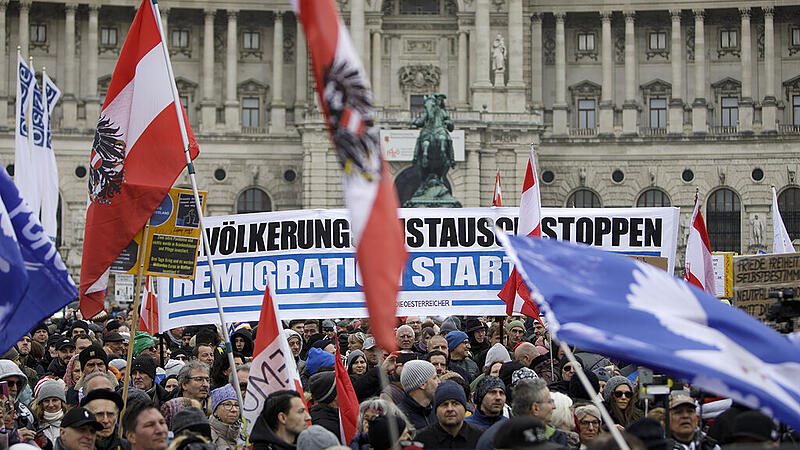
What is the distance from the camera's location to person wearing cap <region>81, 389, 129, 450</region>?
9109mm

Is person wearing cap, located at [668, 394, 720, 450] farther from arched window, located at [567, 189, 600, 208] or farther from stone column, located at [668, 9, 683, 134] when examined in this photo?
stone column, located at [668, 9, 683, 134]

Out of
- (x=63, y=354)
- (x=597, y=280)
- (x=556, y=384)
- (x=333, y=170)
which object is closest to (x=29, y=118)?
(x=63, y=354)

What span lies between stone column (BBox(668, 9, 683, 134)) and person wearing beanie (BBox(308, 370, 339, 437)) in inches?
1936

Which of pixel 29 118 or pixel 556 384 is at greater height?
pixel 29 118

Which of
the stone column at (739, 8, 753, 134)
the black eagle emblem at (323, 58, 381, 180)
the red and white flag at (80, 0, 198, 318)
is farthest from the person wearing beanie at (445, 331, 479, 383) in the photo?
the stone column at (739, 8, 753, 134)

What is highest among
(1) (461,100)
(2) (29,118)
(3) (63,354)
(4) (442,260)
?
(1) (461,100)

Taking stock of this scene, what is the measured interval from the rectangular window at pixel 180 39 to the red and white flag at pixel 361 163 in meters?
54.1

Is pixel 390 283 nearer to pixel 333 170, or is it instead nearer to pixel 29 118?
pixel 29 118

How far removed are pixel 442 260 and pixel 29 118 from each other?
30.8 feet

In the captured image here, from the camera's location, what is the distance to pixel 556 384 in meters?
12.0

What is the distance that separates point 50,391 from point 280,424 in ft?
10.3

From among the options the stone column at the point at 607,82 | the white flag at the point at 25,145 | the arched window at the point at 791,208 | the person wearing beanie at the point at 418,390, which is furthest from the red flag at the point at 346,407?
the stone column at the point at 607,82

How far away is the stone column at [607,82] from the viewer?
192 feet

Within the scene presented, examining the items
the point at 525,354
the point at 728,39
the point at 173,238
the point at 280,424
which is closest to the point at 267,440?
the point at 280,424
